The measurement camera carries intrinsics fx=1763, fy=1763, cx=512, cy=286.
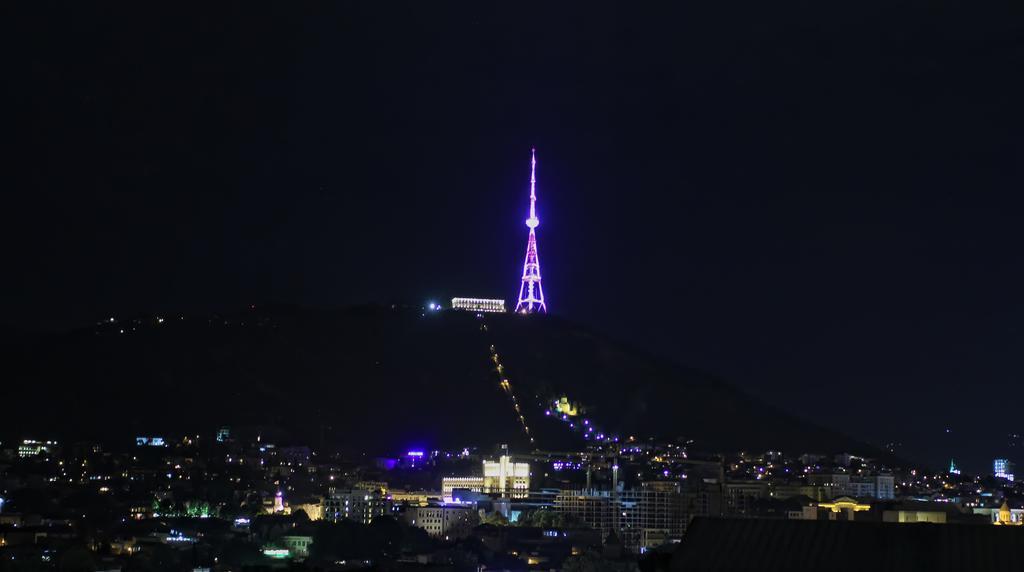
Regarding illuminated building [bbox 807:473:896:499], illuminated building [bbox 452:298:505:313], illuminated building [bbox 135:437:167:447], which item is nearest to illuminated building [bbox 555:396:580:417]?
illuminated building [bbox 452:298:505:313]

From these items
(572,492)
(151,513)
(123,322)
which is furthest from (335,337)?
(151,513)

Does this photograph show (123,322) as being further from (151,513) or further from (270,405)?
(151,513)

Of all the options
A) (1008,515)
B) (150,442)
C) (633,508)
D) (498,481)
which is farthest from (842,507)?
Answer: (150,442)

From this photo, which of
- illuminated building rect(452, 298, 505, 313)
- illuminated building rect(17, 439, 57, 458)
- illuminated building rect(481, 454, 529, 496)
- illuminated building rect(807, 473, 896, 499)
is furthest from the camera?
illuminated building rect(452, 298, 505, 313)

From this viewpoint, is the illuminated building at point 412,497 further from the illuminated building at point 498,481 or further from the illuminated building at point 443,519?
the illuminated building at point 443,519

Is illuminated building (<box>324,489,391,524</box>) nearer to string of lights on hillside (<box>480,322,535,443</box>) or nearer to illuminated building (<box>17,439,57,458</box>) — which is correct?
illuminated building (<box>17,439,57,458</box>)

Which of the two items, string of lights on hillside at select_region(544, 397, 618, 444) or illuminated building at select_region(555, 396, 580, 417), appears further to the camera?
illuminated building at select_region(555, 396, 580, 417)

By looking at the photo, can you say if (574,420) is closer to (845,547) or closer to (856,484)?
(856,484)

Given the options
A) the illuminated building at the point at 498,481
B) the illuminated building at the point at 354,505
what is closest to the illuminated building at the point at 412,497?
the illuminated building at the point at 498,481
